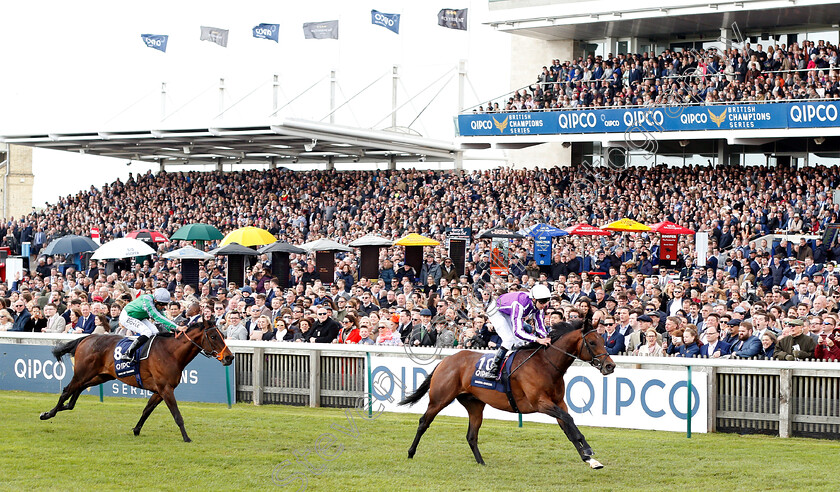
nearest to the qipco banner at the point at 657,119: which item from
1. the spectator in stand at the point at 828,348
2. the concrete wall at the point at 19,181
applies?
the spectator in stand at the point at 828,348

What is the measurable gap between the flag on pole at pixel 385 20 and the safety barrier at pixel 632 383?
23658 millimetres

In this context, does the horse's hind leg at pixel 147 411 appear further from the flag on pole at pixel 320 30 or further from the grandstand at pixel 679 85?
the flag on pole at pixel 320 30

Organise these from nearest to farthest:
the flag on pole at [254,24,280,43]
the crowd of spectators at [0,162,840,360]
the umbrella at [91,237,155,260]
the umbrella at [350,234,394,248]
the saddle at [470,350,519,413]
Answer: the saddle at [470,350,519,413] < the crowd of spectators at [0,162,840,360] < the umbrella at [91,237,155,260] < the umbrella at [350,234,394,248] < the flag on pole at [254,24,280,43]

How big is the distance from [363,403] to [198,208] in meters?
22.9

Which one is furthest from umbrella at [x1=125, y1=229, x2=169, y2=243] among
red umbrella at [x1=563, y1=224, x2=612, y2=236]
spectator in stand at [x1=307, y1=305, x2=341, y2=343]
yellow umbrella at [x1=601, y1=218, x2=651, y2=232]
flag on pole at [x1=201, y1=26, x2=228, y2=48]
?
spectator in stand at [x1=307, y1=305, x2=341, y2=343]

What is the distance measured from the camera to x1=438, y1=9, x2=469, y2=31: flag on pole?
3450 cm

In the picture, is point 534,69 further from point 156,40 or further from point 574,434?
point 574,434

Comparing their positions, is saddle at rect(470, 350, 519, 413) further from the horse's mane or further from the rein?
the rein

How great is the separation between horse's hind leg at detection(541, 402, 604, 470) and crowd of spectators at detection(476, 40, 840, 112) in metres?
19.5

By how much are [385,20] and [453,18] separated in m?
2.40

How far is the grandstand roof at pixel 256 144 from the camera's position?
3228cm

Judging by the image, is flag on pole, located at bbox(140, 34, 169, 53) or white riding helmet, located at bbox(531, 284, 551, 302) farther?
flag on pole, located at bbox(140, 34, 169, 53)

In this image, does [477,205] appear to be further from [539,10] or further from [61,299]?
[61,299]

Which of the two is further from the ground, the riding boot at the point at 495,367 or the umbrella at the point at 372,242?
the umbrella at the point at 372,242
